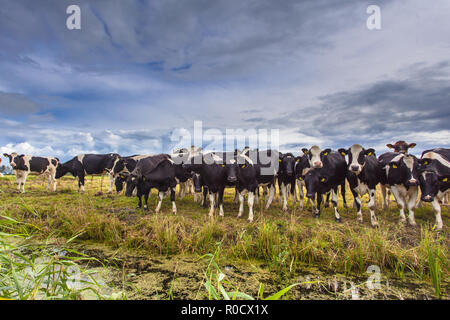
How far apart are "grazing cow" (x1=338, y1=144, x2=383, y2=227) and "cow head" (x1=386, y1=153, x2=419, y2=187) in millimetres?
397

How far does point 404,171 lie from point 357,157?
169 cm

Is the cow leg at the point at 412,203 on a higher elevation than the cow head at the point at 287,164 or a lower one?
lower

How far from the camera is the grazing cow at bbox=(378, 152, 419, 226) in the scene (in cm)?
788

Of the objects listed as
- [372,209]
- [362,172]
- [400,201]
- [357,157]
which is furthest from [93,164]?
[400,201]

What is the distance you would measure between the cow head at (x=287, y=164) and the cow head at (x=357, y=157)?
2.50 metres

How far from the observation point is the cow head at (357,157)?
7986 mm

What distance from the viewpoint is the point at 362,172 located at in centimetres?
834

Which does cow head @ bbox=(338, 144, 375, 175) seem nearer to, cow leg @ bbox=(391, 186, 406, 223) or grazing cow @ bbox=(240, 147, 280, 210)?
cow leg @ bbox=(391, 186, 406, 223)

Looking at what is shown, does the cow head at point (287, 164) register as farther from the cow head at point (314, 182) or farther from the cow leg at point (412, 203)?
the cow leg at point (412, 203)

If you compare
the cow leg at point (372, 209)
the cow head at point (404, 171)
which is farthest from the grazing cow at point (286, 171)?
the cow head at point (404, 171)

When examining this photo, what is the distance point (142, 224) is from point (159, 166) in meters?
3.15

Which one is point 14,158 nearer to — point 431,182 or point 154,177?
point 154,177

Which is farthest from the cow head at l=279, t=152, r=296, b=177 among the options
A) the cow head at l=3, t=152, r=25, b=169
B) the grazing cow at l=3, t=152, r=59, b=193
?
the cow head at l=3, t=152, r=25, b=169
